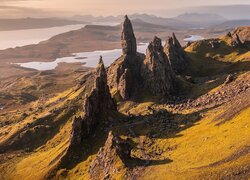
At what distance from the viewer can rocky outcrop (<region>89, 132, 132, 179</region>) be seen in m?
98.9

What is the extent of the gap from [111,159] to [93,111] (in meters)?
37.7

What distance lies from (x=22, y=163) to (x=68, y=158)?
97.7ft

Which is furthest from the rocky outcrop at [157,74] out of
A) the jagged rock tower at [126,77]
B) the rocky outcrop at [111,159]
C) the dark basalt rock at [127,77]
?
the rocky outcrop at [111,159]

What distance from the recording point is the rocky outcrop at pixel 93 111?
132 meters

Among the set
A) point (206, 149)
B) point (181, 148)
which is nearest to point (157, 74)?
point (181, 148)

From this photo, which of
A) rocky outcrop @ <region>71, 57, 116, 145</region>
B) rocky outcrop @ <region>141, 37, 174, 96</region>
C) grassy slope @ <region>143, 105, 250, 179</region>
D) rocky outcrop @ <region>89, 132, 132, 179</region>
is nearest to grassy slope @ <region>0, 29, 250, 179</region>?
grassy slope @ <region>143, 105, 250, 179</region>

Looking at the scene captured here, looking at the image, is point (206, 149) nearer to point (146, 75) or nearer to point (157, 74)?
point (157, 74)

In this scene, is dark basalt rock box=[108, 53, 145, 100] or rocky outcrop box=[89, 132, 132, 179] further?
dark basalt rock box=[108, 53, 145, 100]

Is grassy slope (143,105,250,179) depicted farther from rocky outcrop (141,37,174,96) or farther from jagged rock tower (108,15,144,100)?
Result: jagged rock tower (108,15,144,100)

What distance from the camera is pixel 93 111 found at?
138 m

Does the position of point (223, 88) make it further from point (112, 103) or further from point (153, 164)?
point (153, 164)

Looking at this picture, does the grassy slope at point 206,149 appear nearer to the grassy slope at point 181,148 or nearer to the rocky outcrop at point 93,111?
the grassy slope at point 181,148

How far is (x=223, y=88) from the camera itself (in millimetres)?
145875

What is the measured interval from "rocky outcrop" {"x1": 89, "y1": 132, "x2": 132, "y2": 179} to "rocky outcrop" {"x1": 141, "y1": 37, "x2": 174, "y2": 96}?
229 feet
